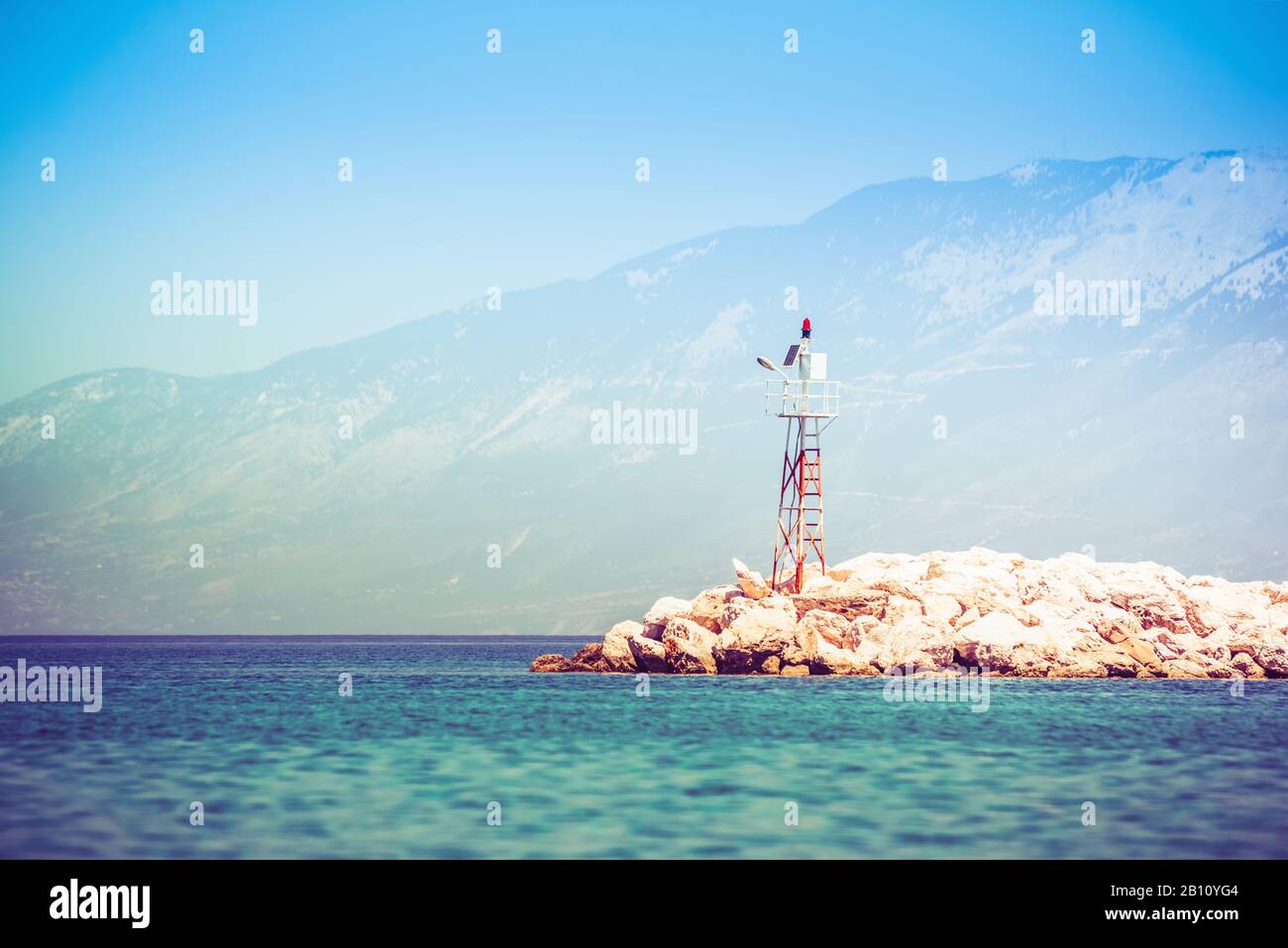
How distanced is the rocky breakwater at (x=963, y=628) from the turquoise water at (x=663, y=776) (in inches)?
163

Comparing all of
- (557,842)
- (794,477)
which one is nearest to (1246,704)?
(794,477)

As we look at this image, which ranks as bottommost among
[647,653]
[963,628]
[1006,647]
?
[647,653]

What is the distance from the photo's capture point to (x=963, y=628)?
50.8 meters

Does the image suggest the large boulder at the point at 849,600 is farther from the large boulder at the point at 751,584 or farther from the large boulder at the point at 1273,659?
the large boulder at the point at 1273,659

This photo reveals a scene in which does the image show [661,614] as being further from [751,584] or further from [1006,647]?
[1006,647]

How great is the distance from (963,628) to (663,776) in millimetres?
26327

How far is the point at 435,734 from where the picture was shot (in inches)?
1385

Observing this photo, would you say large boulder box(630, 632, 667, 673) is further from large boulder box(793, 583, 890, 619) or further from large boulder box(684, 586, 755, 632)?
large boulder box(793, 583, 890, 619)

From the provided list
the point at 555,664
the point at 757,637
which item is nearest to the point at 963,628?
the point at 757,637

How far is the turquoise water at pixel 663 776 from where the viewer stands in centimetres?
2027

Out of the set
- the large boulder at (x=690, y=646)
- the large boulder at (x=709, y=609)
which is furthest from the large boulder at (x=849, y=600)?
the large boulder at (x=690, y=646)

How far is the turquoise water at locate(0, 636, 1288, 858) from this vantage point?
66.5 ft

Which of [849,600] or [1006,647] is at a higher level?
[849,600]

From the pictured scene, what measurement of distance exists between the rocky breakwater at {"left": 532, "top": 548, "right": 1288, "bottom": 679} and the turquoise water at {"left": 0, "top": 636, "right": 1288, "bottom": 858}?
13.6 ft
